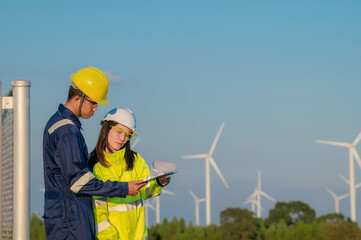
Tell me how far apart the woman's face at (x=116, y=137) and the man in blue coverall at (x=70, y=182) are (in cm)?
63

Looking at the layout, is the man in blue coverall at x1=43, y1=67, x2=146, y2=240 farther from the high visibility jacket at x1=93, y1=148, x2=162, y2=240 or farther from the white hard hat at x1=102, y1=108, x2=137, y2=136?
the white hard hat at x1=102, y1=108, x2=137, y2=136

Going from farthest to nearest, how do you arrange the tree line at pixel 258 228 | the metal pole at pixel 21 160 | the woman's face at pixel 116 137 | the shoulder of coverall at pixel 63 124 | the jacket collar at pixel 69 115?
the tree line at pixel 258 228, the metal pole at pixel 21 160, the woman's face at pixel 116 137, the jacket collar at pixel 69 115, the shoulder of coverall at pixel 63 124

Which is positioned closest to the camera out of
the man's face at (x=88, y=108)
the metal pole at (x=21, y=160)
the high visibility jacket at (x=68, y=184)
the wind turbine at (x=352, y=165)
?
the high visibility jacket at (x=68, y=184)

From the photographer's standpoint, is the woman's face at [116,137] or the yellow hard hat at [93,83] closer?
the yellow hard hat at [93,83]

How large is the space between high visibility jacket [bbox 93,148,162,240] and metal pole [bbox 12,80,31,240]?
108 centimetres

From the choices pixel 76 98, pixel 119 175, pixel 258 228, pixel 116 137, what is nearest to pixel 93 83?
pixel 76 98

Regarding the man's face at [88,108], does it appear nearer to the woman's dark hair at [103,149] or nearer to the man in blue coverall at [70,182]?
the man in blue coverall at [70,182]

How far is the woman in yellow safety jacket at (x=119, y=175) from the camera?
866cm

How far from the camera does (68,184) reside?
8.02 meters

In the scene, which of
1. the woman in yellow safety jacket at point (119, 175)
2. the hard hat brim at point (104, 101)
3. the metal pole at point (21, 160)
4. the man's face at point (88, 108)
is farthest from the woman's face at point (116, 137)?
the metal pole at point (21, 160)

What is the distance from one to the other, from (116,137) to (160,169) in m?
0.72

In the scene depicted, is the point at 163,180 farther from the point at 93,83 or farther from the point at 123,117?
the point at 93,83

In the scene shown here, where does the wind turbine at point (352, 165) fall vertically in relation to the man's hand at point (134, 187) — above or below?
above

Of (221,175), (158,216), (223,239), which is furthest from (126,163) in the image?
(223,239)
